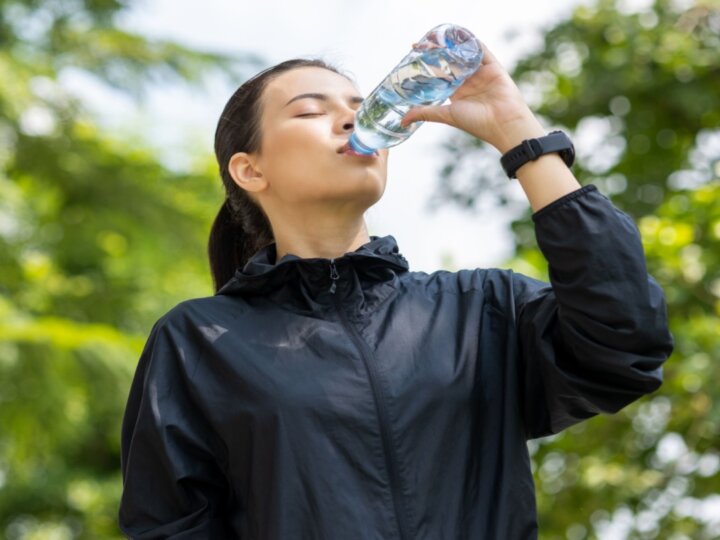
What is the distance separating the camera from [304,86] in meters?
2.15

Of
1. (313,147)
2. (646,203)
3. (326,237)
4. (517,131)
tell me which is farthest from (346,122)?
(646,203)

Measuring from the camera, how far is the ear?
2.19m

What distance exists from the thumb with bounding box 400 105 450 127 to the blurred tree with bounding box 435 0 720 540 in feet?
8.84

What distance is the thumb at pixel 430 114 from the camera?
6.45 ft

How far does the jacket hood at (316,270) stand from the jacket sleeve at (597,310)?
0.91ft

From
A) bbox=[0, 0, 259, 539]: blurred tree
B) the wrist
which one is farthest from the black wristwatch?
bbox=[0, 0, 259, 539]: blurred tree

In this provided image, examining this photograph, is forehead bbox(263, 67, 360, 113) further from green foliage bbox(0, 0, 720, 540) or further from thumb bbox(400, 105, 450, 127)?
green foliage bbox(0, 0, 720, 540)

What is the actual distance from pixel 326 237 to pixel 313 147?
151 millimetres

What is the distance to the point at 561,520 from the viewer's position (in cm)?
575

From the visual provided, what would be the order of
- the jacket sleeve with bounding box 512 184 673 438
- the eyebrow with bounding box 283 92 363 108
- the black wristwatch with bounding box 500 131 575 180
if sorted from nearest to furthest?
the jacket sleeve with bounding box 512 184 673 438 < the black wristwatch with bounding box 500 131 575 180 < the eyebrow with bounding box 283 92 363 108

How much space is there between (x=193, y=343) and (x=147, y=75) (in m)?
6.65

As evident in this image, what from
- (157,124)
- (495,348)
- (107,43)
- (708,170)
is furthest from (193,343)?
(157,124)

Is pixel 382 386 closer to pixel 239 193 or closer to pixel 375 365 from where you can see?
pixel 375 365

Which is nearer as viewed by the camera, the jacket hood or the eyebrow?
the jacket hood
